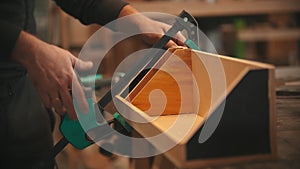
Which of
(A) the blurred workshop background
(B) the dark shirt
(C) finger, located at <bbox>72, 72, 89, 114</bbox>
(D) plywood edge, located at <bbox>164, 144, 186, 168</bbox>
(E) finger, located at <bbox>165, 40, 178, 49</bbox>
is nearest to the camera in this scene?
(D) plywood edge, located at <bbox>164, 144, 186, 168</bbox>

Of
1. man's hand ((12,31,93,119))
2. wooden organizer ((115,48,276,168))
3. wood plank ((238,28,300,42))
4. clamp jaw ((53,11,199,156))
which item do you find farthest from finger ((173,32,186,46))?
wood plank ((238,28,300,42))

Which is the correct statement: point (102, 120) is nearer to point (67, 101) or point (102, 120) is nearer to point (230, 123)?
point (67, 101)

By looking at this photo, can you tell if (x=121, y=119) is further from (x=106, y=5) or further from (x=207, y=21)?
(x=207, y=21)

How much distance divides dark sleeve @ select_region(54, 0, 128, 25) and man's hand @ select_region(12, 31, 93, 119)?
1.10 feet

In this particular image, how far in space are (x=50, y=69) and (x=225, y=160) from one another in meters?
0.38

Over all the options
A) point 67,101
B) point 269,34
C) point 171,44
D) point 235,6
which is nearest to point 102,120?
point 67,101

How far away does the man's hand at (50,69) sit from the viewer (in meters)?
0.76

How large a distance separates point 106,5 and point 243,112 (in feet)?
2.03

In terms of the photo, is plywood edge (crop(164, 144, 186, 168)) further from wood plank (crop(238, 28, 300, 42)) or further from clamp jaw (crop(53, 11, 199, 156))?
wood plank (crop(238, 28, 300, 42))

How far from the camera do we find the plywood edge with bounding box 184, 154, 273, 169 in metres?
0.54

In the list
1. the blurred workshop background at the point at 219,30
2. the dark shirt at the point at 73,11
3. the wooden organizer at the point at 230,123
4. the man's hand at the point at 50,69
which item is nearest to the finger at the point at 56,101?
the man's hand at the point at 50,69

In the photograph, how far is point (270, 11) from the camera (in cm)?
211

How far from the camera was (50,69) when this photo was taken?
0.76 m

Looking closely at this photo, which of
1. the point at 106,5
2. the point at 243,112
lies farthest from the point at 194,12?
the point at 243,112
